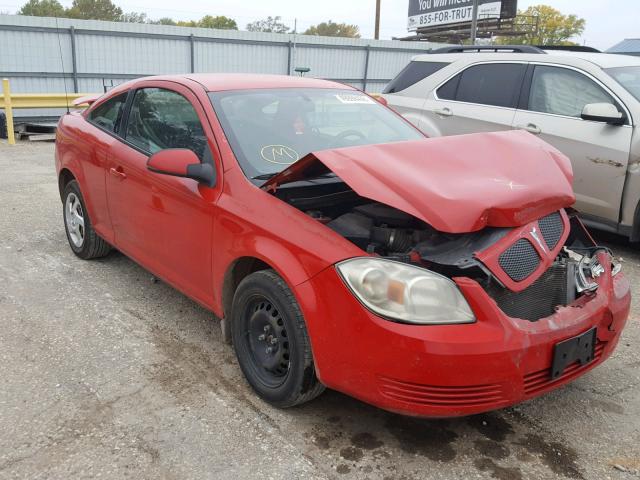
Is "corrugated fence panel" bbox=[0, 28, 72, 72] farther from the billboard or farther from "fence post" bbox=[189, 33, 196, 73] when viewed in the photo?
the billboard

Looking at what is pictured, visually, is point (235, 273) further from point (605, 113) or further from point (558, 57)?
point (558, 57)

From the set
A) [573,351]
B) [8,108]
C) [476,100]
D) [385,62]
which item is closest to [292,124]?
[573,351]

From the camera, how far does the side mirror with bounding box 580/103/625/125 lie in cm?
523

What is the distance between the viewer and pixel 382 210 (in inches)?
114

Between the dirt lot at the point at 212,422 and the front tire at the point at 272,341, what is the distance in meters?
0.14

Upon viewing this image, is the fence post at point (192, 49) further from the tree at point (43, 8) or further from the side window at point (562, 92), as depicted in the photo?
the tree at point (43, 8)

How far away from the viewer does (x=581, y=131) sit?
5.53 meters

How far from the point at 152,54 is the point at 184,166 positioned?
54.2ft

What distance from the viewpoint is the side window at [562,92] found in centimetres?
561

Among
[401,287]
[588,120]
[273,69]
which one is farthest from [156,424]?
[273,69]

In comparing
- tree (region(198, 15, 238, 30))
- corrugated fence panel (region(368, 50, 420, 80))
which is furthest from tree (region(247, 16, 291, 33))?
corrugated fence panel (region(368, 50, 420, 80))

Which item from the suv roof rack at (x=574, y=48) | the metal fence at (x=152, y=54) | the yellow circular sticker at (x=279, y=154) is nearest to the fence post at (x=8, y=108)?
the metal fence at (x=152, y=54)

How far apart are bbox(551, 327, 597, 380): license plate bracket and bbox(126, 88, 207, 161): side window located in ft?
6.93

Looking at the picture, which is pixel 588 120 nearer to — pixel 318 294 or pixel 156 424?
pixel 318 294
